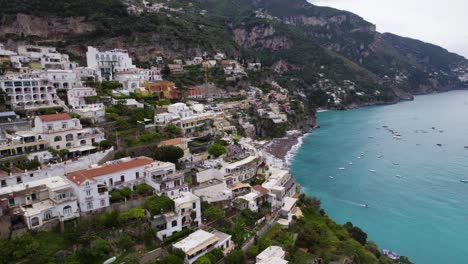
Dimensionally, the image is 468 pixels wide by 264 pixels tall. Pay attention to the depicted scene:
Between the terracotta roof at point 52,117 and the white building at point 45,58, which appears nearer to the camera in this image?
the terracotta roof at point 52,117

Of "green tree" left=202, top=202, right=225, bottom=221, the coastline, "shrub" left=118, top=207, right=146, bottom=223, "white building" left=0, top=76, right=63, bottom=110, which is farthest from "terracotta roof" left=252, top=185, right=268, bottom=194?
the coastline

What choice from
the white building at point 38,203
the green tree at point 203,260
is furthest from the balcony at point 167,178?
the green tree at point 203,260

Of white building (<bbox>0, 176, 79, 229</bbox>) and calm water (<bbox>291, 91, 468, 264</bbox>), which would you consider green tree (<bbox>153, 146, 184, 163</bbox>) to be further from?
calm water (<bbox>291, 91, 468, 264</bbox>)

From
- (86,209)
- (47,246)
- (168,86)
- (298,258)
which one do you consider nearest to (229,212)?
(298,258)

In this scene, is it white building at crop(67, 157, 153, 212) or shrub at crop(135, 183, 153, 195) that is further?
shrub at crop(135, 183, 153, 195)

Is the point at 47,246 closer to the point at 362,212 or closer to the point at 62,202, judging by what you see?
the point at 62,202

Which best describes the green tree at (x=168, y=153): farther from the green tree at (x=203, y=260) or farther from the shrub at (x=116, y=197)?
the green tree at (x=203, y=260)

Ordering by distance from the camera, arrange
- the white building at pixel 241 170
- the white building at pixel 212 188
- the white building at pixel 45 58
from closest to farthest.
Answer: the white building at pixel 212 188 → the white building at pixel 241 170 → the white building at pixel 45 58
